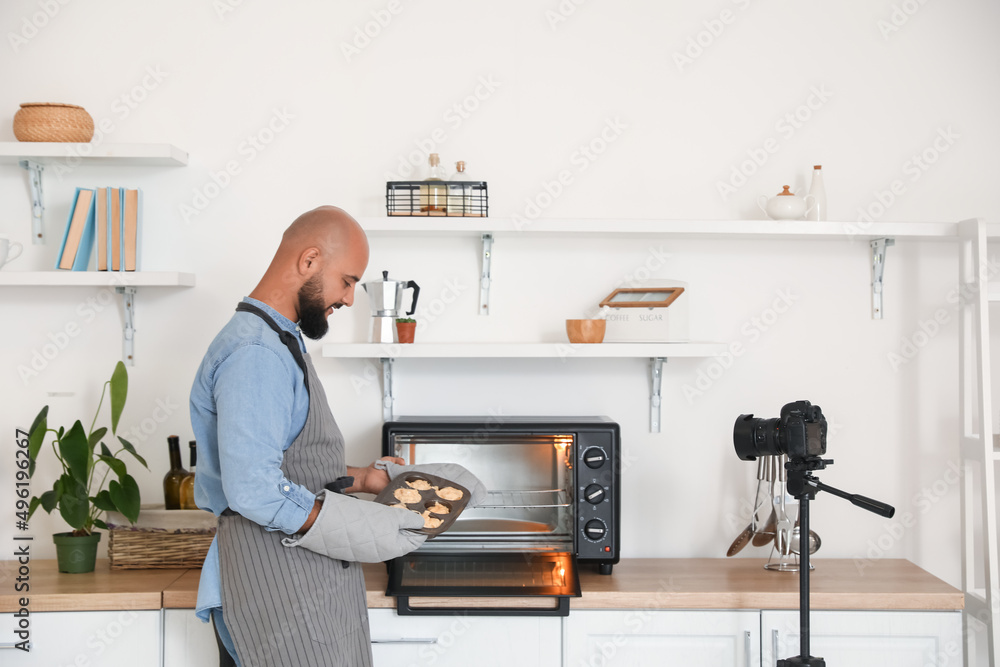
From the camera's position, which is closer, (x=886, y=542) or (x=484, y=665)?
(x=484, y=665)

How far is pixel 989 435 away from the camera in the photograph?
2029 mm

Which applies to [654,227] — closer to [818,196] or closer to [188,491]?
[818,196]

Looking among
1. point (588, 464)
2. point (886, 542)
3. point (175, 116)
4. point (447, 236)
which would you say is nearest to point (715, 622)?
point (588, 464)

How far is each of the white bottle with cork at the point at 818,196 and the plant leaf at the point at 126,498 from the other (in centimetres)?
189

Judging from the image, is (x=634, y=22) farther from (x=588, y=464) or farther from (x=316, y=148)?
(x=588, y=464)

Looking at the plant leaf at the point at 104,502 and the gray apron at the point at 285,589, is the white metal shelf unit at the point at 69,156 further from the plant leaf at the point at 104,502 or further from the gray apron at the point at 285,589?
the gray apron at the point at 285,589

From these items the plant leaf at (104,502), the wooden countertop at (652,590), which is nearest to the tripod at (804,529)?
the wooden countertop at (652,590)

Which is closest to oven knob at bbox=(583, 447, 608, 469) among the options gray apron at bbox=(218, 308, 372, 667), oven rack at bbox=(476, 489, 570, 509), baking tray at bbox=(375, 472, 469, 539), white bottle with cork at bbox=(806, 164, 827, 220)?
oven rack at bbox=(476, 489, 570, 509)

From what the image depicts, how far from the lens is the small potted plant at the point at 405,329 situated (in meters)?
2.13

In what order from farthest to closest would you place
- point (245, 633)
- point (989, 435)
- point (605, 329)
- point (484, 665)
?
1. point (605, 329)
2. point (989, 435)
3. point (484, 665)
4. point (245, 633)

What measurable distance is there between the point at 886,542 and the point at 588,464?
1.00 m

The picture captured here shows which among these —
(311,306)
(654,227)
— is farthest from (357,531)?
(654,227)

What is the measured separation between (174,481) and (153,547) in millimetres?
189

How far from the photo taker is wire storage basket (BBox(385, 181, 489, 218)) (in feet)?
6.94
